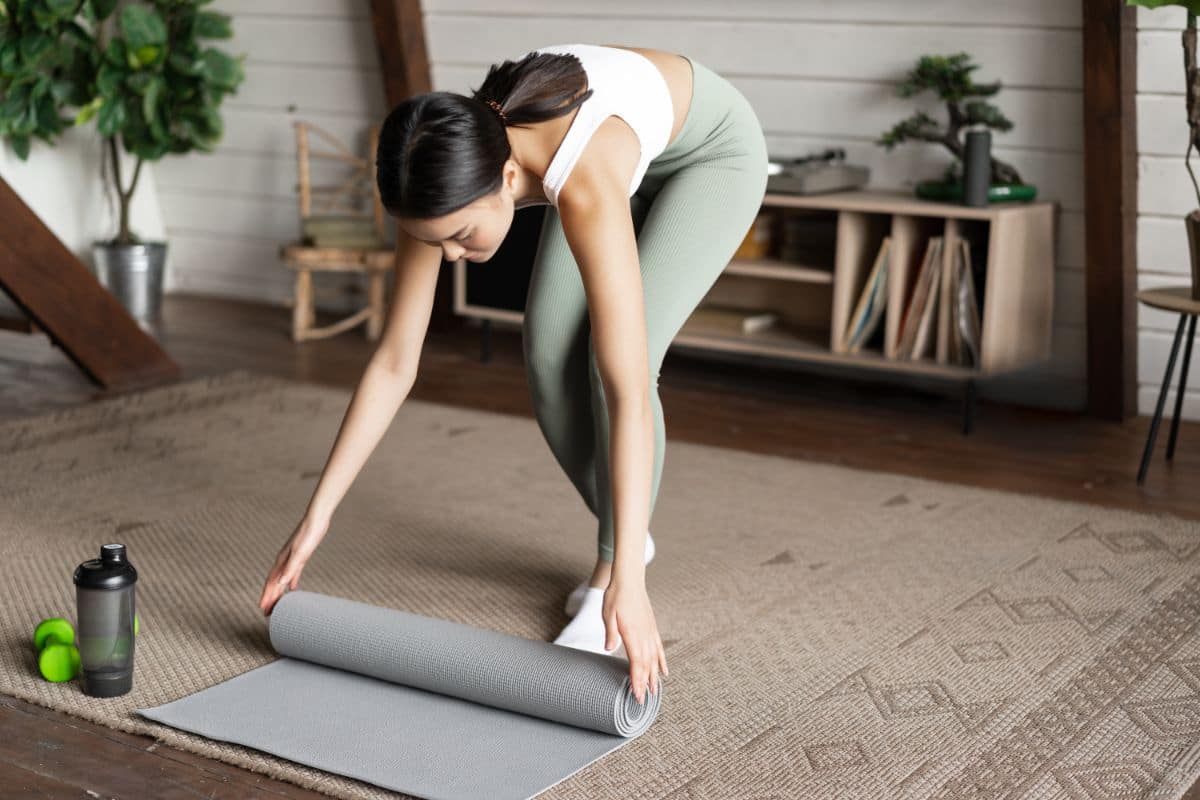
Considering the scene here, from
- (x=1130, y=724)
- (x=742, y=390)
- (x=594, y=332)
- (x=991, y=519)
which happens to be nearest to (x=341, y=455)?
(x=594, y=332)

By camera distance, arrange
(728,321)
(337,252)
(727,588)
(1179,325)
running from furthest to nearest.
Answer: (337,252) → (728,321) → (1179,325) → (727,588)

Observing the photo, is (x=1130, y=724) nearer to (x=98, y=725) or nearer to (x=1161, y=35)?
(x=98, y=725)

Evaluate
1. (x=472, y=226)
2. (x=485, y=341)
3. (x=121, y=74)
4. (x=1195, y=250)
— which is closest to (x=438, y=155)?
(x=472, y=226)

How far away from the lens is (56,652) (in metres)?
1.86

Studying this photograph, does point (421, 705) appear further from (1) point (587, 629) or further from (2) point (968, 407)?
(2) point (968, 407)

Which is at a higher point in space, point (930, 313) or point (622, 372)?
point (622, 372)

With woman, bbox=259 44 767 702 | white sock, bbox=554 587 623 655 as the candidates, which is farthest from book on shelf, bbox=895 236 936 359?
white sock, bbox=554 587 623 655

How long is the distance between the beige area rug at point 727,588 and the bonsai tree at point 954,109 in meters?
1.01

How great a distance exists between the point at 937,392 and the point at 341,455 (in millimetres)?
2371

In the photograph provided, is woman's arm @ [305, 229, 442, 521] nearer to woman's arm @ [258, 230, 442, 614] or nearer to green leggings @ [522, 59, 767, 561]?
woman's arm @ [258, 230, 442, 614]

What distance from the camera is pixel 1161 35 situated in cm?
324

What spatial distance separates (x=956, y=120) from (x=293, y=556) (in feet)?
7.67

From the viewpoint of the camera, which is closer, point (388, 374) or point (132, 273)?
point (388, 374)

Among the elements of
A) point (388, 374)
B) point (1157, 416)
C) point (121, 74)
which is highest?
point (121, 74)
